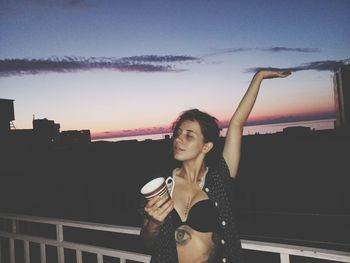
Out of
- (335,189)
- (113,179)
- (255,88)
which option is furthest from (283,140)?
(255,88)

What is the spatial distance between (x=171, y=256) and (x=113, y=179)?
3003 inches

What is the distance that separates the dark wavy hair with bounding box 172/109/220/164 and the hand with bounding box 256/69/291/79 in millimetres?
494

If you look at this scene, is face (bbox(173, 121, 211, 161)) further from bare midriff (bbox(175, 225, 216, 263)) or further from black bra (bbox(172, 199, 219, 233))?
bare midriff (bbox(175, 225, 216, 263))

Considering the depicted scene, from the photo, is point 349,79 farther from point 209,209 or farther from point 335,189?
point 209,209

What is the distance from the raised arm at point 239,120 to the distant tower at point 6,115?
40.8 m

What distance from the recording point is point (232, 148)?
1.96m

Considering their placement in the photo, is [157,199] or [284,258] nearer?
[157,199]

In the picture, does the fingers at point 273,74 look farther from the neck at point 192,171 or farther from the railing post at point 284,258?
the railing post at point 284,258

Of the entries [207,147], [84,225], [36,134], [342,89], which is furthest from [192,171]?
[342,89]

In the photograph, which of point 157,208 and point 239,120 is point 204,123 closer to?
point 239,120

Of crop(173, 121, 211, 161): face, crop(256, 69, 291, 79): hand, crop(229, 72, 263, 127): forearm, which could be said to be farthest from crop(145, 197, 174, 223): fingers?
crop(256, 69, 291, 79): hand

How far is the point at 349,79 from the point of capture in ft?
292

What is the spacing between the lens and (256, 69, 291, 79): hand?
2004 mm

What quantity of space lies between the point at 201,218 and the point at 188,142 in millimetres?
540
